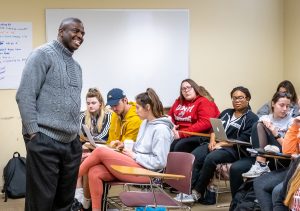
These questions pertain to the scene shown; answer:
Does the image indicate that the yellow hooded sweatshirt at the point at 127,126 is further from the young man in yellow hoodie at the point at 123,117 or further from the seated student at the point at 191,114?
the seated student at the point at 191,114

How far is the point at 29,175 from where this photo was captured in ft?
8.71

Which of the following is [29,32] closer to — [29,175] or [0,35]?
[0,35]

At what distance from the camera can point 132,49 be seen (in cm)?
580

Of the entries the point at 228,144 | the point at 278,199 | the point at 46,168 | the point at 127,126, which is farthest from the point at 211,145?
the point at 46,168

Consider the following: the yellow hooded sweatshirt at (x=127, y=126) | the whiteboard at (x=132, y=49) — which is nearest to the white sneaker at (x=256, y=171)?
the yellow hooded sweatshirt at (x=127, y=126)

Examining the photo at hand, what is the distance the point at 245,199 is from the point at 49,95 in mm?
1942

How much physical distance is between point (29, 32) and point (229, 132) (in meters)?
2.55

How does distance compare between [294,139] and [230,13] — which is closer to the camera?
[294,139]

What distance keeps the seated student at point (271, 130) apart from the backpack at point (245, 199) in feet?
0.36

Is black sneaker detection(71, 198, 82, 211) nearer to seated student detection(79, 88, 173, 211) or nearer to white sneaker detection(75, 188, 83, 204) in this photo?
white sneaker detection(75, 188, 83, 204)

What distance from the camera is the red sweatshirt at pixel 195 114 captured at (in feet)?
16.8

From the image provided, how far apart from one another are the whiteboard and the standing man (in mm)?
2878

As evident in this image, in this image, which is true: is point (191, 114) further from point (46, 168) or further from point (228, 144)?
point (46, 168)

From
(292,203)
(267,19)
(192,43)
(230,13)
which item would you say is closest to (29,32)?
(192,43)
